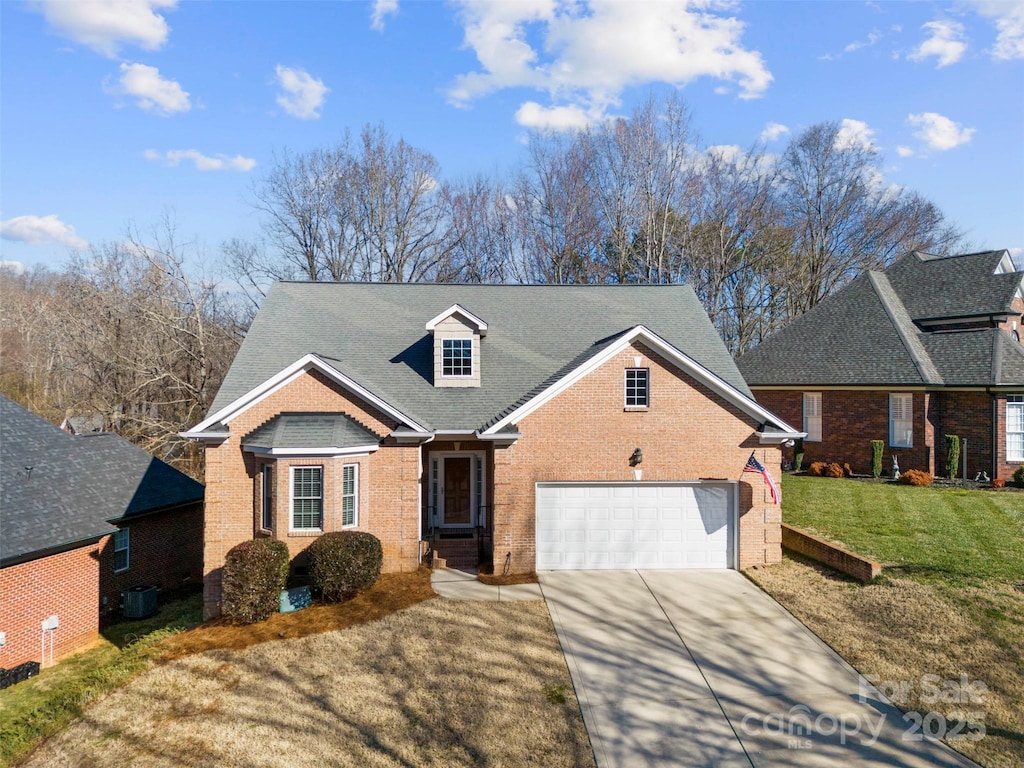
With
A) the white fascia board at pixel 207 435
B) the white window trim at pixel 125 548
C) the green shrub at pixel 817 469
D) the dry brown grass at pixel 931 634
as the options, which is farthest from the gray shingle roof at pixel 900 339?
the white window trim at pixel 125 548

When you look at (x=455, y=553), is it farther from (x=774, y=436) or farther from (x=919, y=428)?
(x=919, y=428)

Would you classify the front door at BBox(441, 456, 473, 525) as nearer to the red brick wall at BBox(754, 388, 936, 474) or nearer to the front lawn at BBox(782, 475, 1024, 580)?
the front lawn at BBox(782, 475, 1024, 580)

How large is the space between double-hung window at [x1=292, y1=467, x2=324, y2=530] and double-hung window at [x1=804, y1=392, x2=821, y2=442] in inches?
834

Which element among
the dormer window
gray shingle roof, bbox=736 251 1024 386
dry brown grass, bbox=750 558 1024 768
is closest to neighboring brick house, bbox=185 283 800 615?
the dormer window

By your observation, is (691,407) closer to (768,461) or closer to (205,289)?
(768,461)

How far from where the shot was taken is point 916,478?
22422mm

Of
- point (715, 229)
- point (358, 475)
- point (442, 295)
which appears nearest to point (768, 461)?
point (358, 475)

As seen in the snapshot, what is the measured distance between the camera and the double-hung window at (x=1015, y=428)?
22.6 metres

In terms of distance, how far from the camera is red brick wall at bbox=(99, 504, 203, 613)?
16719 mm

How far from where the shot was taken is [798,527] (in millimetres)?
17203

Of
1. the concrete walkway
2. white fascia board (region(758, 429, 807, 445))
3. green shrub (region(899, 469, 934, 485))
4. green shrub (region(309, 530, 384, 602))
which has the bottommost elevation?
the concrete walkway

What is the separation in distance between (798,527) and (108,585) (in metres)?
20.0

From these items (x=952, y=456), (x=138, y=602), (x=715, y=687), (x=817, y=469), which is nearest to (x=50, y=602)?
(x=138, y=602)

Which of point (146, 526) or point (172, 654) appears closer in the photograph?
point (172, 654)
